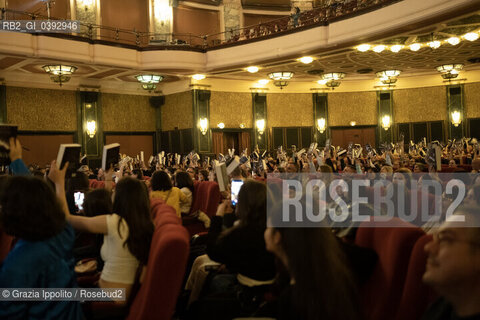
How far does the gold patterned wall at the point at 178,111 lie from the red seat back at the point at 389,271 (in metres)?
14.7

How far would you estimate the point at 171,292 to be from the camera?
2100mm

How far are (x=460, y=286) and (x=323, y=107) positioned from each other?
58.0ft

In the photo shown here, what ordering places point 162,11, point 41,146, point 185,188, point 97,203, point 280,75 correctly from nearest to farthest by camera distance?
1. point 97,203
2. point 185,188
3. point 41,146
4. point 280,75
5. point 162,11

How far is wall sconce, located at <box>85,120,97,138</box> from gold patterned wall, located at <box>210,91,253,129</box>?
431 centimetres

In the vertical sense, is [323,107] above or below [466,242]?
above

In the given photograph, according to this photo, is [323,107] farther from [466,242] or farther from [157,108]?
[466,242]

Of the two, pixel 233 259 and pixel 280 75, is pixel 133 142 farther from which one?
pixel 233 259

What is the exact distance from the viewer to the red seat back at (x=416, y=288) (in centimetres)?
173

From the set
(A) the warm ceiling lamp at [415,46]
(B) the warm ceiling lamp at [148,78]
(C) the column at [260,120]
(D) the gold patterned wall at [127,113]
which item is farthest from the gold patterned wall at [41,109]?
(A) the warm ceiling lamp at [415,46]

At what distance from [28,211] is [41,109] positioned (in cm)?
1412

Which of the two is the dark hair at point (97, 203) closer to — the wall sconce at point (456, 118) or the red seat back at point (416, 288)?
the red seat back at point (416, 288)

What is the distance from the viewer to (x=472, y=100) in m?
17.4

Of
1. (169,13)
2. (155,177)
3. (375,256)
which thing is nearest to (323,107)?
(169,13)

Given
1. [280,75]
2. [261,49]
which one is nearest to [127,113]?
[280,75]
